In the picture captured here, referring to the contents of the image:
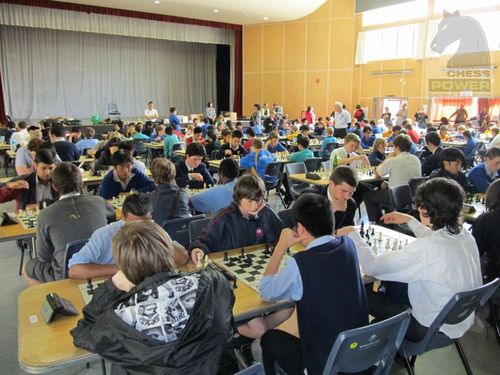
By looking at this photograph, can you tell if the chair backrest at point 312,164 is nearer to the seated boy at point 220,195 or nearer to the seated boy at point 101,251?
the seated boy at point 220,195

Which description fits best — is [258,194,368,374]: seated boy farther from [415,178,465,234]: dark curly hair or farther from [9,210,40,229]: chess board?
[9,210,40,229]: chess board

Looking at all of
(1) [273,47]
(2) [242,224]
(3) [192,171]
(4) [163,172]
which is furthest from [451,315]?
(1) [273,47]

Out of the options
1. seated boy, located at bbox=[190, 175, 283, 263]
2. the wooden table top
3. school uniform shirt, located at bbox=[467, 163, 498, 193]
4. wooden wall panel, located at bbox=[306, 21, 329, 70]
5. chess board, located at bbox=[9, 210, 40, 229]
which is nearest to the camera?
the wooden table top

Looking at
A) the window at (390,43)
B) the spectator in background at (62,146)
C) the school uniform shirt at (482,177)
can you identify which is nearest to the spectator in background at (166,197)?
the school uniform shirt at (482,177)

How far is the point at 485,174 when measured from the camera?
5.59 meters

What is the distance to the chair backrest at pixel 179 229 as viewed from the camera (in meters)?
3.85

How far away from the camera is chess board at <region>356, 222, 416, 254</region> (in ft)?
11.3

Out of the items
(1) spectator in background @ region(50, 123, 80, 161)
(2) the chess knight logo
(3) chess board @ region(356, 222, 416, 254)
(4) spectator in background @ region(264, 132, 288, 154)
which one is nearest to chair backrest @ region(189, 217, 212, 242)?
(3) chess board @ region(356, 222, 416, 254)

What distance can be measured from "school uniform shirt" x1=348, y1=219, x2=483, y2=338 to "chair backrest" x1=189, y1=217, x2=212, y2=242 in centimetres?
148

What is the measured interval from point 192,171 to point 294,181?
1.96 meters

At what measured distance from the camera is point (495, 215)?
11.4ft

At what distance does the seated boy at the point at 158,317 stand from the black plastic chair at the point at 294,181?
213 inches

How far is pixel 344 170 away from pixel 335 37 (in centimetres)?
1668

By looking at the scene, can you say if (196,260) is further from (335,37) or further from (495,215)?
(335,37)
